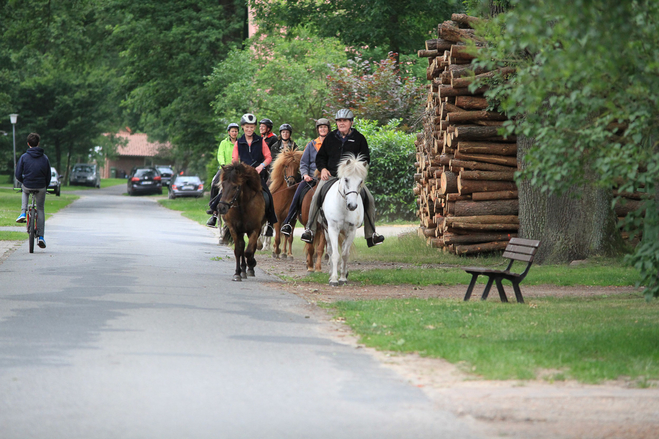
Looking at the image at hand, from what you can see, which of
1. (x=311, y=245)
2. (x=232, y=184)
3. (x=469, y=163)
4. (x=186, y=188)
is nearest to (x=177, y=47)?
(x=186, y=188)

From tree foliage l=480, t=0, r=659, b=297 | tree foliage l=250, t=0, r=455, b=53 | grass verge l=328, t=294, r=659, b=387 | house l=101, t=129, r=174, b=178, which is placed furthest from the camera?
house l=101, t=129, r=174, b=178

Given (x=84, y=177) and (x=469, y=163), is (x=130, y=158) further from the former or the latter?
(x=469, y=163)

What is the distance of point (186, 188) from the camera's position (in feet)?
169

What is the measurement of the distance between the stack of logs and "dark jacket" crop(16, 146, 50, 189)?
764cm

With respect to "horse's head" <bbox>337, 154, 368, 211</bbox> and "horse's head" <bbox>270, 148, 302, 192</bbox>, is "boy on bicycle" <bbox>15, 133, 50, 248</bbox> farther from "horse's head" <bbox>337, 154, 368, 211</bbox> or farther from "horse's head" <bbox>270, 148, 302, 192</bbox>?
"horse's head" <bbox>337, 154, 368, 211</bbox>

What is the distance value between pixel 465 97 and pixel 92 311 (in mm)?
9334

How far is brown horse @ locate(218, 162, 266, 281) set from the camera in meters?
13.1

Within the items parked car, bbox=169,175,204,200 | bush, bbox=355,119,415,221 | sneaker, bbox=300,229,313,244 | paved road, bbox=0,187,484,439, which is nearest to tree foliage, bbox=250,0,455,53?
bush, bbox=355,119,415,221

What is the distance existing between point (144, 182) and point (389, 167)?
3536 centimetres

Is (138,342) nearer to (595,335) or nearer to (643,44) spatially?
(595,335)

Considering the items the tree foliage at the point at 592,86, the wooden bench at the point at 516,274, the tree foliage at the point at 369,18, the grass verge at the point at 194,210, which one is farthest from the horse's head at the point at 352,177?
the tree foliage at the point at 369,18

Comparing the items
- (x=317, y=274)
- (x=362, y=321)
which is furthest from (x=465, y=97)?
(x=362, y=321)

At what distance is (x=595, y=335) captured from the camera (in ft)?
27.8

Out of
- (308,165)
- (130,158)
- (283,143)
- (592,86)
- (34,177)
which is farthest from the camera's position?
(130,158)
